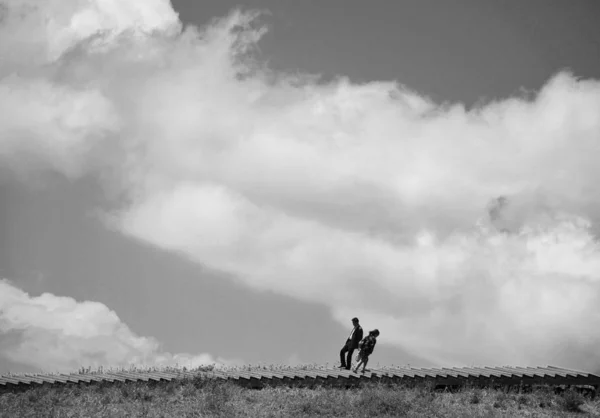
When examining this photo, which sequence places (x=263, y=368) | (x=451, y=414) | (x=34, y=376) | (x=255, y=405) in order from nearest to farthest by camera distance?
(x=451, y=414)
(x=255, y=405)
(x=263, y=368)
(x=34, y=376)

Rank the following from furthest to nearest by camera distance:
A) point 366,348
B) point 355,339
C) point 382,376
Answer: point 355,339, point 366,348, point 382,376

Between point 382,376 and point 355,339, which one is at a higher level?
point 355,339

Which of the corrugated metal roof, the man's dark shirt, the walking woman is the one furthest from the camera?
the man's dark shirt

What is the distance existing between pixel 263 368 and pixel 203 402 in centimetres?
439

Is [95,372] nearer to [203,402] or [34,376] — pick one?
[34,376]

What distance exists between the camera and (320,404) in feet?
55.2

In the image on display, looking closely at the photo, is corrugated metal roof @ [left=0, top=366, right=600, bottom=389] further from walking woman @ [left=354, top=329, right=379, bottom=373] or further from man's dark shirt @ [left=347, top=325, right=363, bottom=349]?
man's dark shirt @ [left=347, top=325, right=363, bottom=349]

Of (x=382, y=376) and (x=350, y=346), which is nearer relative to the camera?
(x=382, y=376)

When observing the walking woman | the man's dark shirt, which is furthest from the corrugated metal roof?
the man's dark shirt

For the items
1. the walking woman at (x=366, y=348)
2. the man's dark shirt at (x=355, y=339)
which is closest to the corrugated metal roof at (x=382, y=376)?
the walking woman at (x=366, y=348)

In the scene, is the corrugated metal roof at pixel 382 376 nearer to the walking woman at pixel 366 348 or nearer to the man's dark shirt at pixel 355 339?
the walking woman at pixel 366 348

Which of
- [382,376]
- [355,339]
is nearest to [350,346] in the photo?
[355,339]

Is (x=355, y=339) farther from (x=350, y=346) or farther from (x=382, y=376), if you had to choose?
(x=382, y=376)

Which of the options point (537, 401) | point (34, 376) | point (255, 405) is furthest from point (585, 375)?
point (34, 376)
